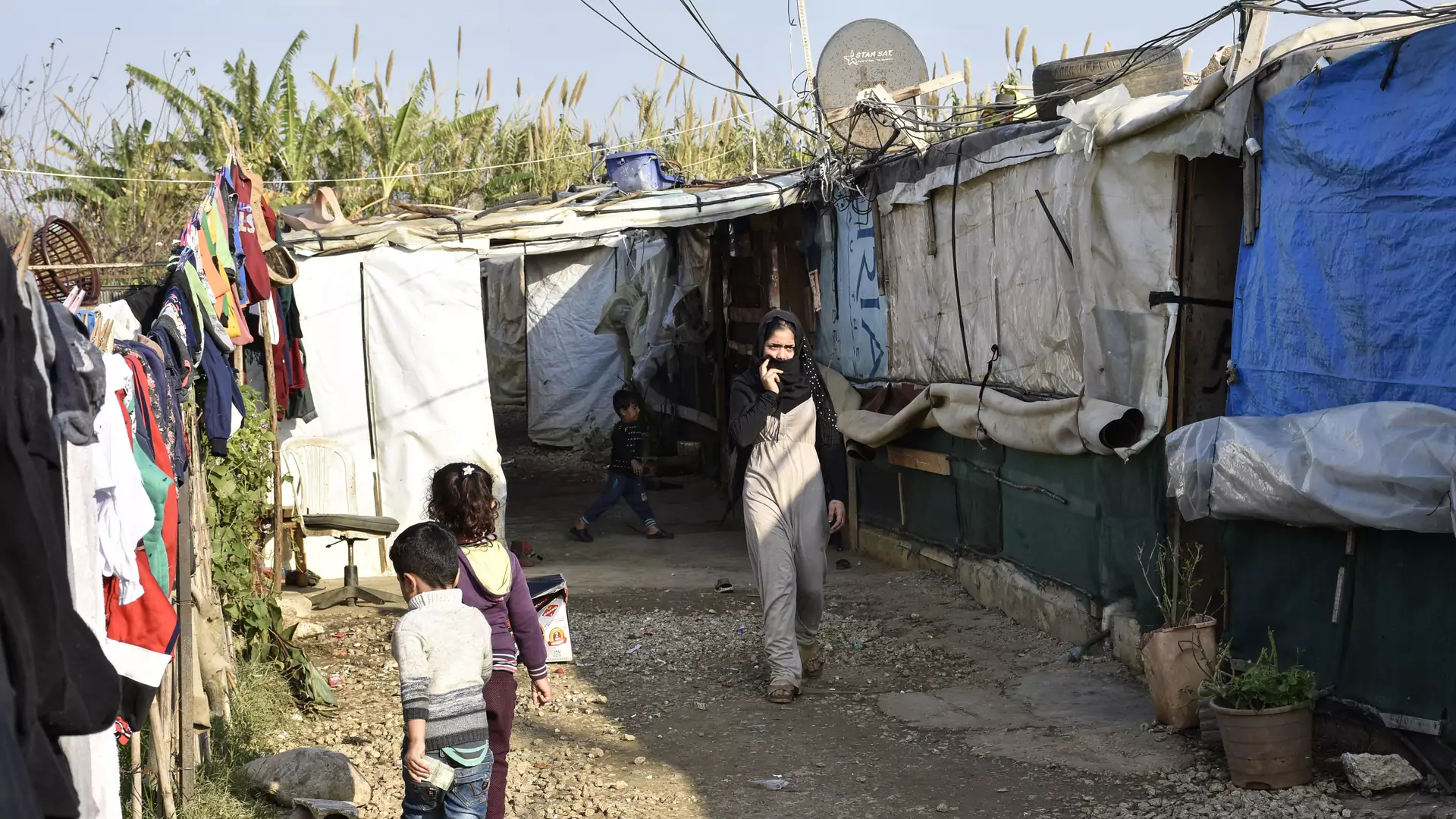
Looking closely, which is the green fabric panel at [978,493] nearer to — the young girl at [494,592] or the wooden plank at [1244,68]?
the wooden plank at [1244,68]

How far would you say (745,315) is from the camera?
13625 millimetres

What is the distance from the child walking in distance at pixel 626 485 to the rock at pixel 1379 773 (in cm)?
779

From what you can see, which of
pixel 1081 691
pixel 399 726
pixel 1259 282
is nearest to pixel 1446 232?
pixel 1259 282

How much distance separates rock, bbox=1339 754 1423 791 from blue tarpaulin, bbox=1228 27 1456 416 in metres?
1.31

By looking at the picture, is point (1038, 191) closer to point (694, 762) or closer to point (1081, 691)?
point (1081, 691)

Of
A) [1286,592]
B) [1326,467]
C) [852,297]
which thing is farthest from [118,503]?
[852,297]

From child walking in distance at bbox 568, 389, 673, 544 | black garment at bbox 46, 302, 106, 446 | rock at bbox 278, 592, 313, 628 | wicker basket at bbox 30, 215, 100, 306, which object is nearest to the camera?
black garment at bbox 46, 302, 106, 446

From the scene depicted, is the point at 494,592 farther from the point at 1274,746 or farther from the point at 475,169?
A: the point at 475,169

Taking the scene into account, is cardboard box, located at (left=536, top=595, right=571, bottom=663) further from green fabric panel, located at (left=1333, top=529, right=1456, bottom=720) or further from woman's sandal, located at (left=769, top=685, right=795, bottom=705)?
green fabric panel, located at (left=1333, top=529, right=1456, bottom=720)

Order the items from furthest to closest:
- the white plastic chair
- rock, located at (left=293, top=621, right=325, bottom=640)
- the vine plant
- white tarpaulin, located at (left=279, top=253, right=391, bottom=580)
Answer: white tarpaulin, located at (left=279, top=253, right=391, bottom=580) → the white plastic chair → rock, located at (left=293, top=621, right=325, bottom=640) → the vine plant

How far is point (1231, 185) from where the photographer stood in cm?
650

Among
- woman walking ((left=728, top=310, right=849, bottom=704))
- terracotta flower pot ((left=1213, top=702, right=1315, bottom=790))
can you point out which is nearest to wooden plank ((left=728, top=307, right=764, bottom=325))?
woman walking ((left=728, top=310, right=849, bottom=704))

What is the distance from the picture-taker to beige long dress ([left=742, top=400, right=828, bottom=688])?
6742 millimetres

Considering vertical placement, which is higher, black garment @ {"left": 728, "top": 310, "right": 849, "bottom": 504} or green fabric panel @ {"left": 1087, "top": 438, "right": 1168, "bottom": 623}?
black garment @ {"left": 728, "top": 310, "right": 849, "bottom": 504}
